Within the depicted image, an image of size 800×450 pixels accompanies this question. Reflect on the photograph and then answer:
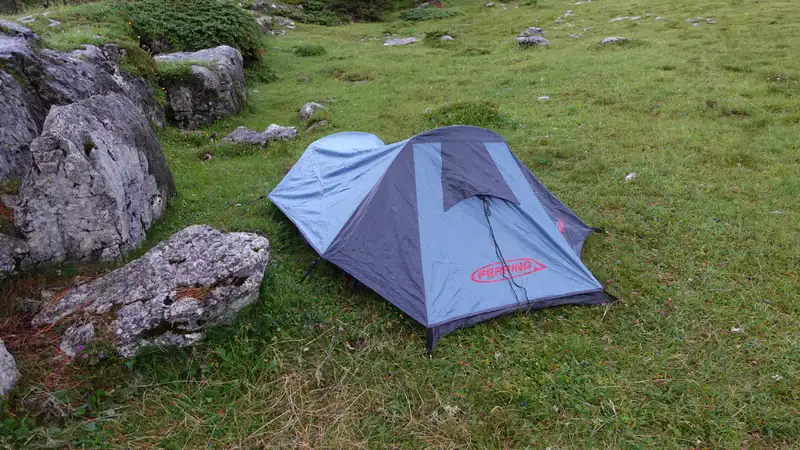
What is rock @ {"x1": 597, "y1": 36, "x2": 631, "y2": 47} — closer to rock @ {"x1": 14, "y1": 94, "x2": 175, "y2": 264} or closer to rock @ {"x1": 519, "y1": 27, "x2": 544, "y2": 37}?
rock @ {"x1": 519, "y1": 27, "x2": 544, "y2": 37}

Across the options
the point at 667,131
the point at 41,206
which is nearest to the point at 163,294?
the point at 41,206

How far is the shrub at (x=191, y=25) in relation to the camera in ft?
51.1

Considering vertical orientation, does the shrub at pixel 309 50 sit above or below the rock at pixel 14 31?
below

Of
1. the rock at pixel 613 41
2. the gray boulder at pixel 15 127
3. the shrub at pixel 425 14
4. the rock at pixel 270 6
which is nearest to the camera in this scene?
the gray boulder at pixel 15 127

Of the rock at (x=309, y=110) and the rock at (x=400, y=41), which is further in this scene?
the rock at (x=400, y=41)

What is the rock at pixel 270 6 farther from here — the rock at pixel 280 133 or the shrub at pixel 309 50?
the rock at pixel 280 133

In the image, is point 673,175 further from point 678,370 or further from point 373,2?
point 373,2

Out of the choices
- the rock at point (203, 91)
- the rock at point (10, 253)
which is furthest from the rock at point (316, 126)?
the rock at point (10, 253)

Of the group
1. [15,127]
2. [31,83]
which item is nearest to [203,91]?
[31,83]

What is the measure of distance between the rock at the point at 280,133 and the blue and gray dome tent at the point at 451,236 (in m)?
5.65

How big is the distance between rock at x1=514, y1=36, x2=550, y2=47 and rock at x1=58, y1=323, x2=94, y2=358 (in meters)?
19.1

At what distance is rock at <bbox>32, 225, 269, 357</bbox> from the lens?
181 inches

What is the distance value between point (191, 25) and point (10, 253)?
559 inches

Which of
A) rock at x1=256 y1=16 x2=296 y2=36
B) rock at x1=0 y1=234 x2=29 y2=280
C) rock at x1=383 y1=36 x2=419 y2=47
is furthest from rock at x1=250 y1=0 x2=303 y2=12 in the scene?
rock at x1=0 y1=234 x2=29 y2=280
